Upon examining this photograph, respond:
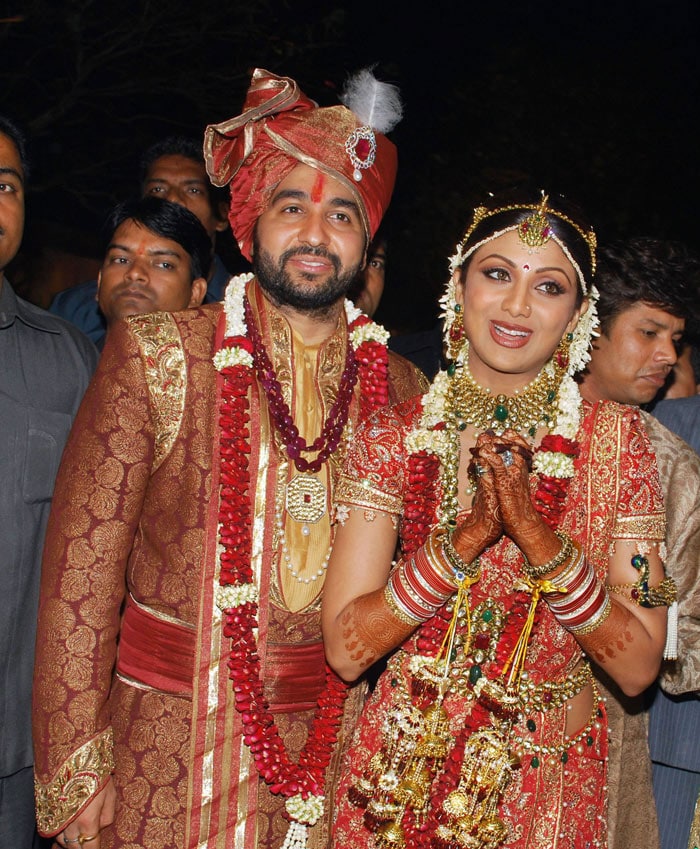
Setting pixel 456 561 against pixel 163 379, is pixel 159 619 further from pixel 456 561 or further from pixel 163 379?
pixel 456 561

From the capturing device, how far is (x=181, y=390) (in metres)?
2.76

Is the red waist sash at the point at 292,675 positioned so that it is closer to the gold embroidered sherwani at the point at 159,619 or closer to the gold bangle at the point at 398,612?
the gold embroidered sherwani at the point at 159,619

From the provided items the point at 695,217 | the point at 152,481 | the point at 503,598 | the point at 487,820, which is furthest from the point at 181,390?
the point at 695,217

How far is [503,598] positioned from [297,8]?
Answer: 6.59m

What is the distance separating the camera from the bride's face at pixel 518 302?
241 cm

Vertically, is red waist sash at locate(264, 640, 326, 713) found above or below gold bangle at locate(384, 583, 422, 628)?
below

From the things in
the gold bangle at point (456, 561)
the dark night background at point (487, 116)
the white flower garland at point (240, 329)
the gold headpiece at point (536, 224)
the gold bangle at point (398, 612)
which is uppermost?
the dark night background at point (487, 116)

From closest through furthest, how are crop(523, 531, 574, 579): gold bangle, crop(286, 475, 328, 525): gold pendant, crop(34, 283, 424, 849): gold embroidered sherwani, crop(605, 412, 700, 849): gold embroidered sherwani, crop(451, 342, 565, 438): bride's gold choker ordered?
crop(523, 531, 574, 579): gold bangle
crop(451, 342, 565, 438): bride's gold choker
crop(34, 283, 424, 849): gold embroidered sherwani
crop(286, 475, 328, 525): gold pendant
crop(605, 412, 700, 849): gold embroidered sherwani

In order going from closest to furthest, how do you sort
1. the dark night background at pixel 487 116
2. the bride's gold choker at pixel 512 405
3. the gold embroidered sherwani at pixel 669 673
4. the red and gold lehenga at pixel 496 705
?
1. the red and gold lehenga at pixel 496 705
2. the bride's gold choker at pixel 512 405
3. the gold embroidered sherwani at pixel 669 673
4. the dark night background at pixel 487 116

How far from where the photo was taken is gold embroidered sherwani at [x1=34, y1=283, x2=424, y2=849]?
265 centimetres

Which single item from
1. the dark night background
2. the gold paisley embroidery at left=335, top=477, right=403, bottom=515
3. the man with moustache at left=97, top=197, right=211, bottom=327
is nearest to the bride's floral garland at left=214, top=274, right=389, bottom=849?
the gold paisley embroidery at left=335, top=477, right=403, bottom=515

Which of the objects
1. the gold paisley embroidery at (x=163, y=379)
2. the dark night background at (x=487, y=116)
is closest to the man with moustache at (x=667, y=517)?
the gold paisley embroidery at (x=163, y=379)

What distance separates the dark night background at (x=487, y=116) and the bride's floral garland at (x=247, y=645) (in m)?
5.55

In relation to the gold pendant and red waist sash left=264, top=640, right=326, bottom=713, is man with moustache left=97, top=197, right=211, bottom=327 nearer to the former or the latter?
the gold pendant
